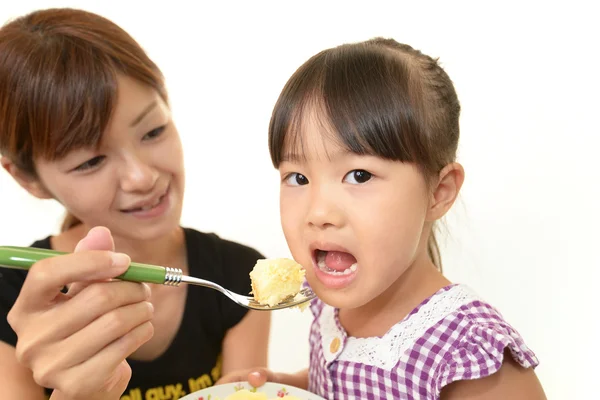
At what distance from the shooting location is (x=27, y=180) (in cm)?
117

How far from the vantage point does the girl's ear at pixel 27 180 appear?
1.15 meters

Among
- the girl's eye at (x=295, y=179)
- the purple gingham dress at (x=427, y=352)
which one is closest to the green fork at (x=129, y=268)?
the girl's eye at (x=295, y=179)

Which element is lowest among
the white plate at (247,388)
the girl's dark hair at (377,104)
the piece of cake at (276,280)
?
the white plate at (247,388)

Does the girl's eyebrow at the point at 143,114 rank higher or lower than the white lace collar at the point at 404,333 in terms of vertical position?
higher

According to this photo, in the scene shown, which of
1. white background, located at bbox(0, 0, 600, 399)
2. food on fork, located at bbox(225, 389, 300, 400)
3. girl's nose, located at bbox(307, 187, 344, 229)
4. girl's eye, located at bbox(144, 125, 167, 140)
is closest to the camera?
girl's nose, located at bbox(307, 187, 344, 229)

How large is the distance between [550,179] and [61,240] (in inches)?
45.7

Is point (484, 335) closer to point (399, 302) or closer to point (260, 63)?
point (399, 302)

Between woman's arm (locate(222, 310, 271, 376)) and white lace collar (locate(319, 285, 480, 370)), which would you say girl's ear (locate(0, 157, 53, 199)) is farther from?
white lace collar (locate(319, 285, 480, 370))

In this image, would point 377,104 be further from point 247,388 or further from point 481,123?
point 481,123

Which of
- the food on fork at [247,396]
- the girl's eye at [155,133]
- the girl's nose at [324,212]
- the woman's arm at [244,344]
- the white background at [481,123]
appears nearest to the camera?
the girl's nose at [324,212]

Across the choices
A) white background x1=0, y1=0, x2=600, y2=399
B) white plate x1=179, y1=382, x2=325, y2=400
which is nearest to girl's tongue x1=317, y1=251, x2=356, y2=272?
white plate x1=179, y1=382, x2=325, y2=400

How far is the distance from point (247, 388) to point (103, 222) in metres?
Answer: 0.41

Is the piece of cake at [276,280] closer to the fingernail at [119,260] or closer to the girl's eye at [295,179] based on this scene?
the girl's eye at [295,179]

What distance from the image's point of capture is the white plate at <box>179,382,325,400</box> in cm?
101
